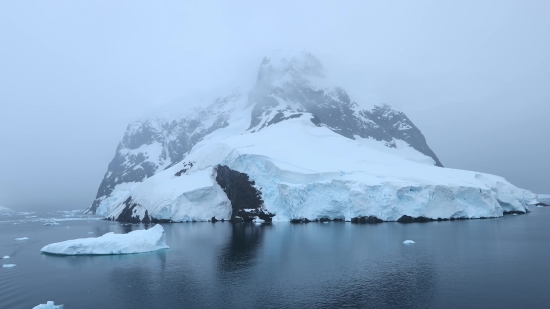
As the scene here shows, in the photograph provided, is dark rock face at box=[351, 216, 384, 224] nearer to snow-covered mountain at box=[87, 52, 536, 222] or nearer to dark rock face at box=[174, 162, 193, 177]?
snow-covered mountain at box=[87, 52, 536, 222]

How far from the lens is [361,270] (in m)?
21.6

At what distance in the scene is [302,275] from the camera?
2078cm

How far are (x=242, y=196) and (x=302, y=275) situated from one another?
35589 millimetres

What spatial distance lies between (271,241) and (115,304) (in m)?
17.6

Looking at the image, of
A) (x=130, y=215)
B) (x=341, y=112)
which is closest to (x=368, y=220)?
(x=130, y=215)

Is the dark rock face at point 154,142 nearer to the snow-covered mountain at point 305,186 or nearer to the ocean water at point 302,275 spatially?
the snow-covered mountain at point 305,186

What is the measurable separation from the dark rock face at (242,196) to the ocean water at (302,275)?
20.3 m

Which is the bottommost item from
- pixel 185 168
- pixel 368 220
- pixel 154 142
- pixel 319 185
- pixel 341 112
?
pixel 368 220

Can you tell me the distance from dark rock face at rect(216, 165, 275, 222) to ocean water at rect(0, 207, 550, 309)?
66.7ft

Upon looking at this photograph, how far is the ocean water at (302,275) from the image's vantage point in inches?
655

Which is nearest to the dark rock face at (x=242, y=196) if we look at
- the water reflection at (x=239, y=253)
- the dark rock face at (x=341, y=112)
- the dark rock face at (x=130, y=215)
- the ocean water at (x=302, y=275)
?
the dark rock face at (x=130, y=215)

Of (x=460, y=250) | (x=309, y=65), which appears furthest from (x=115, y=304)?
(x=309, y=65)

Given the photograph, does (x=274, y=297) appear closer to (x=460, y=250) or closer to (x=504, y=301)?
(x=504, y=301)

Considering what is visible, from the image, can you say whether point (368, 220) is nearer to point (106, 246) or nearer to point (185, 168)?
point (106, 246)
